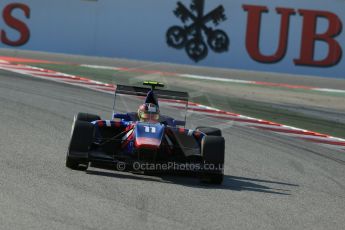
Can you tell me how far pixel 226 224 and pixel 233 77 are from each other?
16824 millimetres

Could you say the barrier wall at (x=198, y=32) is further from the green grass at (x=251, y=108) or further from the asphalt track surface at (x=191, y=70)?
the green grass at (x=251, y=108)

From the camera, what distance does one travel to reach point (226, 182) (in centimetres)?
998

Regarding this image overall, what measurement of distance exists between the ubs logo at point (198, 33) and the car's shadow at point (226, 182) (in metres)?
15.2

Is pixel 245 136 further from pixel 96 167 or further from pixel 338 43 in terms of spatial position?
pixel 338 43

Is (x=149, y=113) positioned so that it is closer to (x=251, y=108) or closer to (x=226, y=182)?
(x=226, y=182)

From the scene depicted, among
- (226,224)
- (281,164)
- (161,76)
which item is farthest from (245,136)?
(161,76)

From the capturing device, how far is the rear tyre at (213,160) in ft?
31.6

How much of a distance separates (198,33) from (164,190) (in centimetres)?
1663

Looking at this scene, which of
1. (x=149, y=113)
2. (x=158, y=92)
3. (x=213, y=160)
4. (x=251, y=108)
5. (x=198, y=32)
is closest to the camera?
(x=213, y=160)

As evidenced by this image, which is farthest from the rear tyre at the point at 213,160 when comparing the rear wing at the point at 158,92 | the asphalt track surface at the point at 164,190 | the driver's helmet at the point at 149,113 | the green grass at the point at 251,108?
the green grass at the point at 251,108

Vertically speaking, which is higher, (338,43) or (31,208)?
(338,43)

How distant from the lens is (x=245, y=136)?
566 inches

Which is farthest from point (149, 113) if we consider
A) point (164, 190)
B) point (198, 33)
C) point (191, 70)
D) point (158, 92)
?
point (198, 33)

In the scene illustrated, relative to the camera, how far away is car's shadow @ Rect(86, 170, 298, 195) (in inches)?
377
